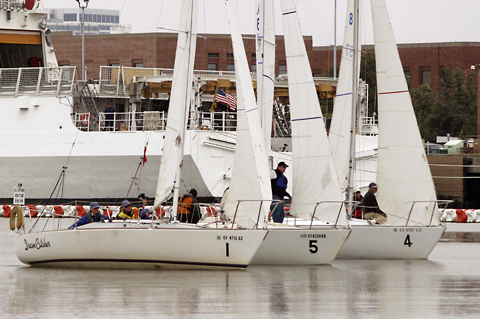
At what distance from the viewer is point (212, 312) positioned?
10805 millimetres

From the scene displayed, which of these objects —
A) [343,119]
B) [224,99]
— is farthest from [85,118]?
[343,119]

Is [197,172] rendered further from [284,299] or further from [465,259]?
[284,299]

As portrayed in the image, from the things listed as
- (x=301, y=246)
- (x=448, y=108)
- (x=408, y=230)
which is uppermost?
(x=448, y=108)

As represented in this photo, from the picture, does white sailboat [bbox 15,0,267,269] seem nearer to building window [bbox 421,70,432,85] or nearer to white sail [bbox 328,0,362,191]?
white sail [bbox 328,0,362,191]

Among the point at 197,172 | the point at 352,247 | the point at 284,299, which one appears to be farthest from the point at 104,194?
the point at 284,299

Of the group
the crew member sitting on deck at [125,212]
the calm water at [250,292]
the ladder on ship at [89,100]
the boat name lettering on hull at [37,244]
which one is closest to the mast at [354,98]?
the calm water at [250,292]

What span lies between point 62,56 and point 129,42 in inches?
243

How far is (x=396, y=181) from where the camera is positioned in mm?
18250

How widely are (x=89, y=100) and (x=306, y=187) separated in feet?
64.2

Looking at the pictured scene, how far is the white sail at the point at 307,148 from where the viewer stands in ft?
54.1

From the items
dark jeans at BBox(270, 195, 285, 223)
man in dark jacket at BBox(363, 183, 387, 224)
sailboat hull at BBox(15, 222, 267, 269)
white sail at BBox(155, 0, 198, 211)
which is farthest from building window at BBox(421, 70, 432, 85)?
sailboat hull at BBox(15, 222, 267, 269)

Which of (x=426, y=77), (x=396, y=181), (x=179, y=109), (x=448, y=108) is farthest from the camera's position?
(x=426, y=77)

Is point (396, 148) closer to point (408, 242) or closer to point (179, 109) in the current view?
point (408, 242)

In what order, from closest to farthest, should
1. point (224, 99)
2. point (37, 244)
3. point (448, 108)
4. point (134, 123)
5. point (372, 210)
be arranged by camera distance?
point (37, 244) → point (372, 210) → point (224, 99) → point (134, 123) → point (448, 108)
